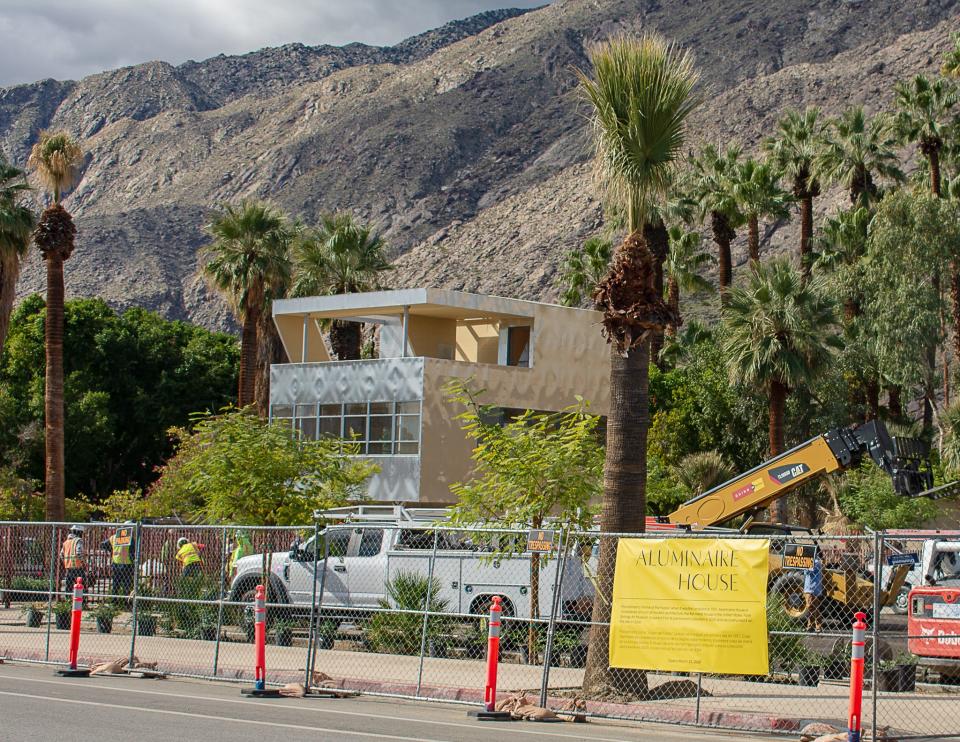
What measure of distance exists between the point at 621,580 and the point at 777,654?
4.75 meters

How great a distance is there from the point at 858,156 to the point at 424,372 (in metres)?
24.3

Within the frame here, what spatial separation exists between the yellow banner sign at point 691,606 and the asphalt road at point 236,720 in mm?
752

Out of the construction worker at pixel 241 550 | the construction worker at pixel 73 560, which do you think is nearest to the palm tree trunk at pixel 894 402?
the construction worker at pixel 241 550

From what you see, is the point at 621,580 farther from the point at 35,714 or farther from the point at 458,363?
the point at 458,363

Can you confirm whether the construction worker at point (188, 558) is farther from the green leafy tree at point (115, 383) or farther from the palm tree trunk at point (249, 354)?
the green leafy tree at point (115, 383)

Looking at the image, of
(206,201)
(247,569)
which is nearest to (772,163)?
(247,569)

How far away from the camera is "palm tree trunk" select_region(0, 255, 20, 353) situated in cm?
3925

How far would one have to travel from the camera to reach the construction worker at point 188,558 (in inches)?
830

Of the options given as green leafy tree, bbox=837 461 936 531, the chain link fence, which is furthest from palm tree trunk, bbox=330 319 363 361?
the chain link fence

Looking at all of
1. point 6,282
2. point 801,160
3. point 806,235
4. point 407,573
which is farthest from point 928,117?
point 407,573

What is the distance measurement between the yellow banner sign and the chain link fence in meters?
0.23

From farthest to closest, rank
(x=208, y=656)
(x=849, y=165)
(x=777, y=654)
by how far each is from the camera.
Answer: (x=849, y=165) < (x=208, y=656) < (x=777, y=654)

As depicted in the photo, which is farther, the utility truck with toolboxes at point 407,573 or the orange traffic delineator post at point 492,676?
the utility truck with toolboxes at point 407,573

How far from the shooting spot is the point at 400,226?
158 metres
